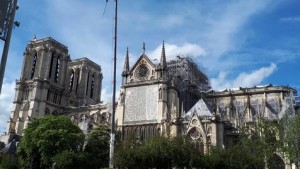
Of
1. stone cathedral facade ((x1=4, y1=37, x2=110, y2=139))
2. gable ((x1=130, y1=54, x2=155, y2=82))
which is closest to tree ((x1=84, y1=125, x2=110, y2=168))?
gable ((x1=130, y1=54, x2=155, y2=82))

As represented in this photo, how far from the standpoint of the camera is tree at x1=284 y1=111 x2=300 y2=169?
37544 millimetres

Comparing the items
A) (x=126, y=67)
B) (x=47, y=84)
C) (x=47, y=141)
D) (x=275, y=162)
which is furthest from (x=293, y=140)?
(x=47, y=84)

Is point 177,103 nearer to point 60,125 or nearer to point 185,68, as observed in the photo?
point 185,68

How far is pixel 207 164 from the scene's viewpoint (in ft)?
128

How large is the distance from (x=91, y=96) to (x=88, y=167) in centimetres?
6154

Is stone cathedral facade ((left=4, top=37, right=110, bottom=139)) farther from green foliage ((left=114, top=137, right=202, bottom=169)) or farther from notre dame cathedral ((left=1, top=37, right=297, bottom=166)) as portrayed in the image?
green foliage ((left=114, top=137, right=202, bottom=169))

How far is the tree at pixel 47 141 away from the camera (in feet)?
164

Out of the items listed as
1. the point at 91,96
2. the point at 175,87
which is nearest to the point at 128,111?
the point at 175,87

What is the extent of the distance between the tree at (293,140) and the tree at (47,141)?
26091mm

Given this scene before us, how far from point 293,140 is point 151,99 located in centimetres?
2939

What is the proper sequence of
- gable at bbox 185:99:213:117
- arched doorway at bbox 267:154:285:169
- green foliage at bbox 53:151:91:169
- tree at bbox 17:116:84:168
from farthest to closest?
gable at bbox 185:99:213:117
tree at bbox 17:116:84:168
green foliage at bbox 53:151:91:169
arched doorway at bbox 267:154:285:169

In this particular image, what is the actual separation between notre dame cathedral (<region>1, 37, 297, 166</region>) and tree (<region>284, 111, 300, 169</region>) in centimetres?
521

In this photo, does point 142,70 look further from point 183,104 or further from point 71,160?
point 71,160

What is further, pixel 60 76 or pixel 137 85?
pixel 60 76
